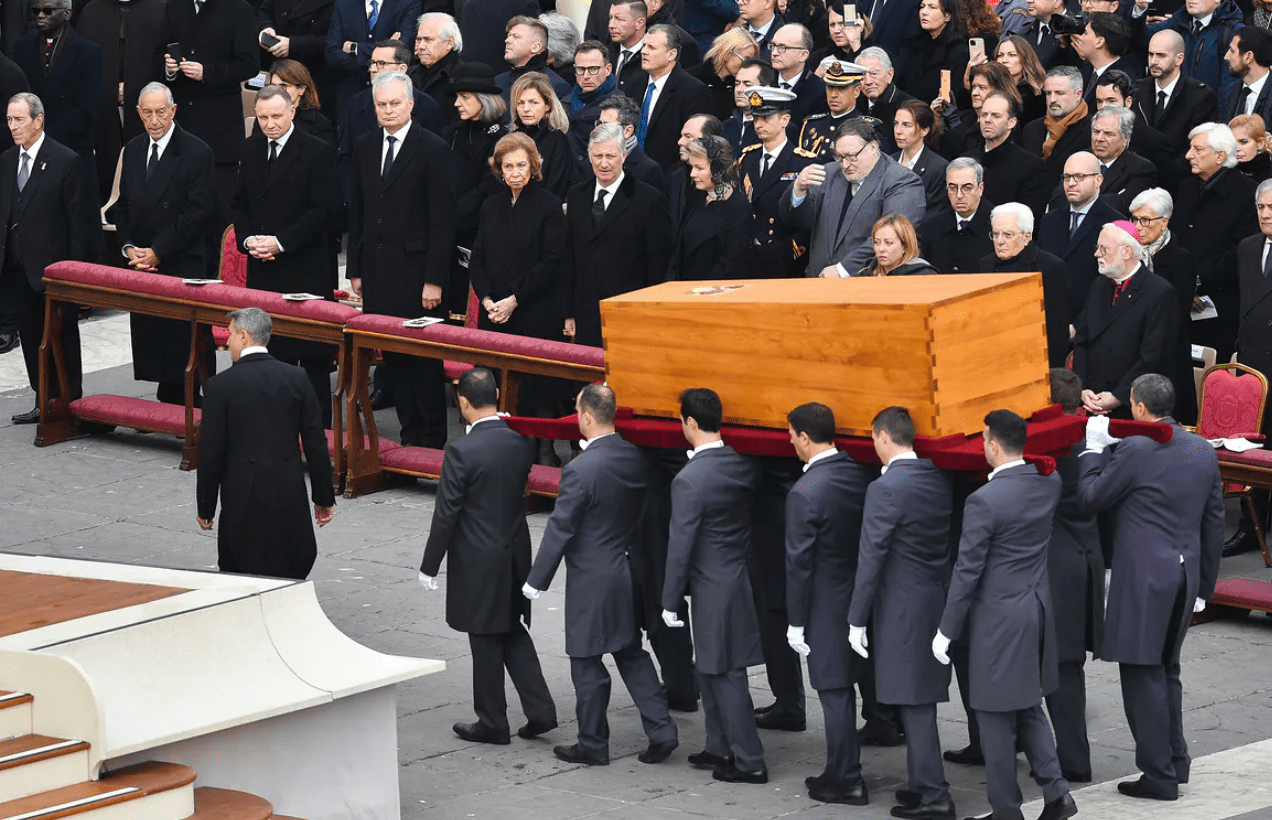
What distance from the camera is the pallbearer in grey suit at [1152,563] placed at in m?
8.88

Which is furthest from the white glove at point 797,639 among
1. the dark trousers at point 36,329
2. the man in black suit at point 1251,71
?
the dark trousers at point 36,329

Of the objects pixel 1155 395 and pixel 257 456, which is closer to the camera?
pixel 1155 395

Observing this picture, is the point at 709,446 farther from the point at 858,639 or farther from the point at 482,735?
the point at 482,735

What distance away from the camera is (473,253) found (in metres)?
13.1

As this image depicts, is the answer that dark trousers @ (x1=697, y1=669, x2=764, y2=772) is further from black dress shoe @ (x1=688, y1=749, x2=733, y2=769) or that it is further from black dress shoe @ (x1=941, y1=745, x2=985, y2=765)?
black dress shoe @ (x1=941, y1=745, x2=985, y2=765)

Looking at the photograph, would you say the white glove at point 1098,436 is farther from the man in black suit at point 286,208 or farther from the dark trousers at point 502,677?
the man in black suit at point 286,208

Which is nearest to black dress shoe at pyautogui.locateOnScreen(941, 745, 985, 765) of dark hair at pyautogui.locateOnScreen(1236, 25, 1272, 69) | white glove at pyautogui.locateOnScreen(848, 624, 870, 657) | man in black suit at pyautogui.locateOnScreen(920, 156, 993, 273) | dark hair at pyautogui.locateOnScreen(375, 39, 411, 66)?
white glove at pyautogui.locateOnScreen(848, 624, 870, 657)

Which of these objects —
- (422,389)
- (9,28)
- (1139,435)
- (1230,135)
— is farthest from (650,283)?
(9,28)

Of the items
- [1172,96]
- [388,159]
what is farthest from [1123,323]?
[388,159]

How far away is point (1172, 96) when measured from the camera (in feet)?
43.9

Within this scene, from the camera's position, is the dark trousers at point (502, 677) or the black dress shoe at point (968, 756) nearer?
the black dress shoe at point (968, 756)

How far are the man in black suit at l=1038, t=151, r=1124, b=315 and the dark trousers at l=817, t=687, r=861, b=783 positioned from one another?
3.66m

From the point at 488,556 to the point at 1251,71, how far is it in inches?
255

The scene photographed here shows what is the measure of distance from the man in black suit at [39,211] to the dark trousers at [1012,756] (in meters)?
7.95
